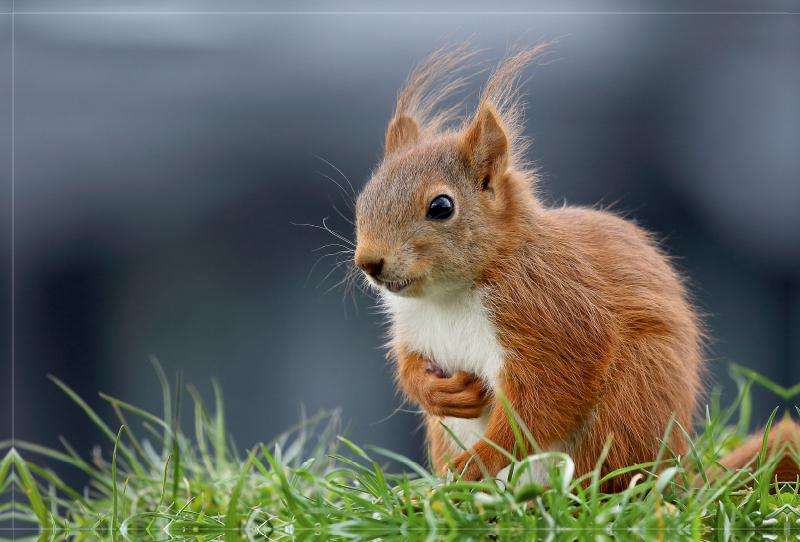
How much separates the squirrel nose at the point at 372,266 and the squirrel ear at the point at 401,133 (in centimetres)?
40

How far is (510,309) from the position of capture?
1.23m

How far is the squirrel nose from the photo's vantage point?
1.16 metres

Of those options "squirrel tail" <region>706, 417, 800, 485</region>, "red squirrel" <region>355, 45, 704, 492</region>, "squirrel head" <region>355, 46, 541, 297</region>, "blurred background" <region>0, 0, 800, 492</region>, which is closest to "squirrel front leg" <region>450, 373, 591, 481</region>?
"red squirrel" <region>355, 45, 704, 492</region>

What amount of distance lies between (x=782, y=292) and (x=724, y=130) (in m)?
0.45

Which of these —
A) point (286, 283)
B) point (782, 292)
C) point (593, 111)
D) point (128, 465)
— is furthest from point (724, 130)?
point (128, 465)

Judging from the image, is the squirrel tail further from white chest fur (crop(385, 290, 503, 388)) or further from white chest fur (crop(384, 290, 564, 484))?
white chest fur (crop(385, 290, 503, 388))

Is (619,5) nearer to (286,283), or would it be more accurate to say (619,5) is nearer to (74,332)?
(286,283)

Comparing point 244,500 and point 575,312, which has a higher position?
point 575,312

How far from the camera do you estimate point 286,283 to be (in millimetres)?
2357

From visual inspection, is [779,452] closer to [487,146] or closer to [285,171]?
[487,146]

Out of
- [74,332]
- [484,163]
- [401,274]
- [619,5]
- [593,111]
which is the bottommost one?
[74,332]

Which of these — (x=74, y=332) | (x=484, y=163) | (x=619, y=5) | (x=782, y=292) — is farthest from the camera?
(x=74, y=332)

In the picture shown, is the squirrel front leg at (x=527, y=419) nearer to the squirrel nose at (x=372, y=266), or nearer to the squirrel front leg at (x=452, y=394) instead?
the squirrel front leg at (x=452, y=394)

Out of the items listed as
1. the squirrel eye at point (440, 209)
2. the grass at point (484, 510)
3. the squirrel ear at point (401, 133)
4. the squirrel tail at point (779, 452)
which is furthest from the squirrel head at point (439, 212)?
the squirrel tail at point (779, 452)
